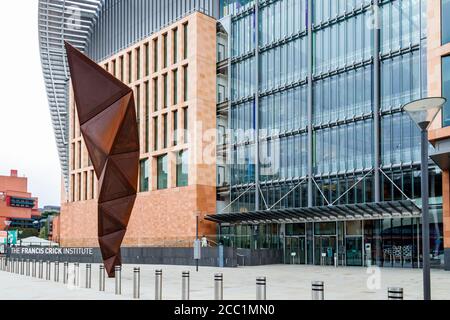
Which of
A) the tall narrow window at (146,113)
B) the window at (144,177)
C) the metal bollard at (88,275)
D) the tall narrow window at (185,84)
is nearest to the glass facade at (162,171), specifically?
the window at (144,177)

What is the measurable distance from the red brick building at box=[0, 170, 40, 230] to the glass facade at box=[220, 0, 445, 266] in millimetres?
88440

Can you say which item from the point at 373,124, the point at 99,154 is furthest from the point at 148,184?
the point at 99,154

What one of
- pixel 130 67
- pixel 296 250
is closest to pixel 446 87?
pixel 296 250

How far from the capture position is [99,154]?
21766 mm

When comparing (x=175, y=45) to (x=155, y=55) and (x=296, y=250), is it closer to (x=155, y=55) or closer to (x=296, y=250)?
(x=155, y=55)

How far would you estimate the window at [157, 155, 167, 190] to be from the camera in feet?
166

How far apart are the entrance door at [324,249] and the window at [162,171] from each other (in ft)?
51.8

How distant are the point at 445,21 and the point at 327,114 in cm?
1477

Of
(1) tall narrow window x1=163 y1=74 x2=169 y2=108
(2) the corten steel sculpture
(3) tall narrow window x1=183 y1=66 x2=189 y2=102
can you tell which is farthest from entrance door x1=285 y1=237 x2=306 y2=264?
(2) the corten steel sculpture

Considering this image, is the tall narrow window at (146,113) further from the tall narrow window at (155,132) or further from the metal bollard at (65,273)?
the metal bollard at (65,273)

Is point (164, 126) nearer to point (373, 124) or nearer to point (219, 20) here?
point (219, 20)

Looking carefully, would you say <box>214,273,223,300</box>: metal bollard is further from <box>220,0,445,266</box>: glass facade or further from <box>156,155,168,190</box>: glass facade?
<box>156,155,168,190</box>: glass facade

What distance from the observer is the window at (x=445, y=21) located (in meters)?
25.6

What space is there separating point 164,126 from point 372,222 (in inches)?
863
